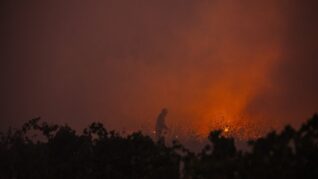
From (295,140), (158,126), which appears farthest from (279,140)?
(158,126)

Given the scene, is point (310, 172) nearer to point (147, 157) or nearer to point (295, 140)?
point (295, 140)

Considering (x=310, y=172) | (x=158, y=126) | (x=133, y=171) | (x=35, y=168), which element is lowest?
(x=310, y=172)

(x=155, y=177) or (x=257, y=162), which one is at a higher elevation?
(x=155, y=177)

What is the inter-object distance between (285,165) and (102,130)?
23.2 meters

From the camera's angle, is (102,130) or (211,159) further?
(102,130)

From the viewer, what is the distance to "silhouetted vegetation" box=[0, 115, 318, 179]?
30.7m

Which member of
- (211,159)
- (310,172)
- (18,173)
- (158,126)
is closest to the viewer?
(310,172)

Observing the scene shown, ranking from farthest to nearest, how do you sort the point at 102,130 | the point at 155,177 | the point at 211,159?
the point at 102,130
the point at 155,177
the point at 211,159

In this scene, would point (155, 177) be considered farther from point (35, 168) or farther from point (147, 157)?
point (35, 168)

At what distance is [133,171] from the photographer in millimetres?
45656

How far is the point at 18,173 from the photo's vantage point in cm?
5572

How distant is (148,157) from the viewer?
43875mm

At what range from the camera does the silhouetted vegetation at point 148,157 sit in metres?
30.7

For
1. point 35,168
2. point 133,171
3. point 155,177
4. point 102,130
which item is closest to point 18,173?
point 35,168
